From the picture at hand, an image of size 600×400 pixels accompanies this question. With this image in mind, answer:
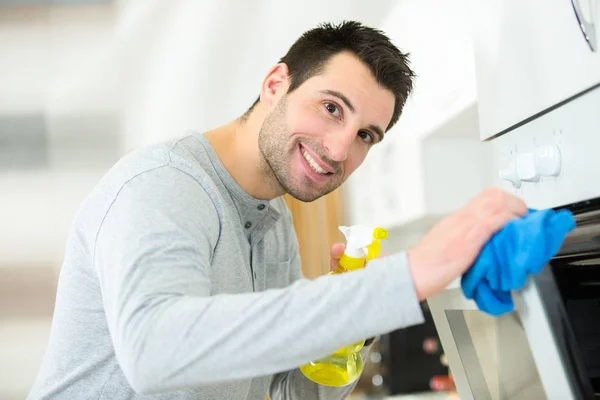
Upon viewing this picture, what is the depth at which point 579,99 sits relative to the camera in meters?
0.80

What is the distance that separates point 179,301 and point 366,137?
28.8 inches

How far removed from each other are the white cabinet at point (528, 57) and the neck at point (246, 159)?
18.0 inches

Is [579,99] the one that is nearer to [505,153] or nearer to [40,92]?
[505,153]

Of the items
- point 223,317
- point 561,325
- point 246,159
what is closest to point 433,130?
point 246,159

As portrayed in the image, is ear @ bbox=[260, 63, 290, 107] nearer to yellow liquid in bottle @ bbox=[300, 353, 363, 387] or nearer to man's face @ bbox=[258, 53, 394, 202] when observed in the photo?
man's face @ bbox=[258, 53, 394, 202]

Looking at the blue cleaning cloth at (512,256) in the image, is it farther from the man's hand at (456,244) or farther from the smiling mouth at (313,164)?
the smiling mouth at (313,164)

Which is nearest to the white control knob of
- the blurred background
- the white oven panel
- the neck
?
Result: the white oven panel

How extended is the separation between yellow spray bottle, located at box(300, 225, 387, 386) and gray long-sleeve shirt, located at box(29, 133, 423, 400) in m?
0.20

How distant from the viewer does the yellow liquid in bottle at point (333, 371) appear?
1.32m

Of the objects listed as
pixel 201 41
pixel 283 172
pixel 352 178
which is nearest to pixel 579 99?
pixel 283 172

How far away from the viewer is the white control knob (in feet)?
2.83

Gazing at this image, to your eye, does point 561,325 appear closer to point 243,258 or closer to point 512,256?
point 512,256

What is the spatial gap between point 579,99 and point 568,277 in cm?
24

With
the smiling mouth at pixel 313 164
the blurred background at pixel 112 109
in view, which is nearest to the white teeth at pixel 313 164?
the smiling mouth at pixel 313 164
